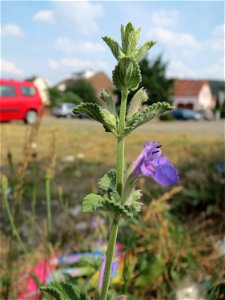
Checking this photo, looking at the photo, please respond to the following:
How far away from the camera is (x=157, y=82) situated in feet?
86.1

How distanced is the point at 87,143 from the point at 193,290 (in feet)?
15.3

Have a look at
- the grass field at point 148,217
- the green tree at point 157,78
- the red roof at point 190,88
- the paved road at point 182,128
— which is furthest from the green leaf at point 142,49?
the red roof at point 190,88

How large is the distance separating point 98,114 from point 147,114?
0.06 meters

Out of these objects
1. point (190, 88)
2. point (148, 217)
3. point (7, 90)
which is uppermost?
point (190, 88)

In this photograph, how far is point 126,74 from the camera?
0.50m

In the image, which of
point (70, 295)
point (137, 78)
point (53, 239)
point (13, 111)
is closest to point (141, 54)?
point (137, 78)

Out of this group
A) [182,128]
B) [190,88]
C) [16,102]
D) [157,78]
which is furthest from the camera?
[190,88]

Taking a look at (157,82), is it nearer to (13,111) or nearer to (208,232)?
(13,111)

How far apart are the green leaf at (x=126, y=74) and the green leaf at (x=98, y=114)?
37mm

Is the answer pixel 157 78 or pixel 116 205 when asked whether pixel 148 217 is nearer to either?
pixel 116 205

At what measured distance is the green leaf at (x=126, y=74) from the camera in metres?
0.49

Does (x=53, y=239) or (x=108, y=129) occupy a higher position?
(x=108, y=129)

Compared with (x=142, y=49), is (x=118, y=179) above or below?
below

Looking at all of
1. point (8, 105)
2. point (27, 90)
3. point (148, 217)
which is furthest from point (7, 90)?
point (148, 217)
